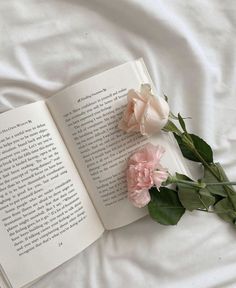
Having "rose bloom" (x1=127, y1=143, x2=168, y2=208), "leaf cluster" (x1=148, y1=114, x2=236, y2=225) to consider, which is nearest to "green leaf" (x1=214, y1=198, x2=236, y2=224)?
"leaf cluster" (x1=148, y1=114, x2=236, y2=225)

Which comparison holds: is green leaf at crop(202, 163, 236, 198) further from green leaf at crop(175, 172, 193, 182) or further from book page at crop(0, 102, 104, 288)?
book page at crop(0, 102, 104, 288)

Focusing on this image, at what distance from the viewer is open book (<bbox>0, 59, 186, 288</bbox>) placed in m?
0.65

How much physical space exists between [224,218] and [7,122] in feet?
1.14

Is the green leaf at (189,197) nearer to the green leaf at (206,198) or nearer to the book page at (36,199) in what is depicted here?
the green leaf at (206,198)

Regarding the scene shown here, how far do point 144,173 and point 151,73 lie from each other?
164 millimetres

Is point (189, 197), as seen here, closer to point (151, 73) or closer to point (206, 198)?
point (206, 198)

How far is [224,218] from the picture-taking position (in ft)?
2.37

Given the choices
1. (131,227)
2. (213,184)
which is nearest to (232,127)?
(213,184)

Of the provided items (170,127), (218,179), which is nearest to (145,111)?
(170,127)

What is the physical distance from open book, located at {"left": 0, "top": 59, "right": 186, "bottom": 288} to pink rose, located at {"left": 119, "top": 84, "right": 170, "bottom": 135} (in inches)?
1.7

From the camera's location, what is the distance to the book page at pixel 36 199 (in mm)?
652

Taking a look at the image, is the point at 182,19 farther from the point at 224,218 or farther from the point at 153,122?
the point at 224,218

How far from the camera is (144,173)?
2.09ft

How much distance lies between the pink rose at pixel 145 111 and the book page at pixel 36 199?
113mm
